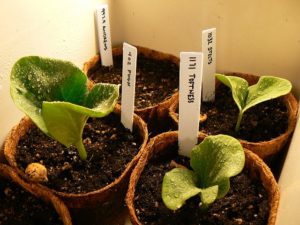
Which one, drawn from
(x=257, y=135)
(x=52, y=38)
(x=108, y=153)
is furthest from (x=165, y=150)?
(x=52, y=38)

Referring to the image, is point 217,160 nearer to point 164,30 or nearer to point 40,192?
point 40,192

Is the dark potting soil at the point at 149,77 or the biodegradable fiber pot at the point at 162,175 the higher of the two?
the dark potting soil at the point at 149,77

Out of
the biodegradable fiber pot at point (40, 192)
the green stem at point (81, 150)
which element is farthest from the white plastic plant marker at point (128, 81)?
the biodegradable fiber pot at point (40, 192)

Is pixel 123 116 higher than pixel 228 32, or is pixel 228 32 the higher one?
pixel 228 32

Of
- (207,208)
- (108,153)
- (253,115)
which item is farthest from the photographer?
(253,115)

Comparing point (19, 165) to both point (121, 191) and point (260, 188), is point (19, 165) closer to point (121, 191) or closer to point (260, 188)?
point (121, 191)

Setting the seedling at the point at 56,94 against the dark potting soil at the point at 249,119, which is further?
the dark potting soil at the point at 249,119

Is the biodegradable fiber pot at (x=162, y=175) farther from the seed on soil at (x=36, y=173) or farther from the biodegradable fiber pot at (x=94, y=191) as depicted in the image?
the seed on soil at (x=36, y=173)
